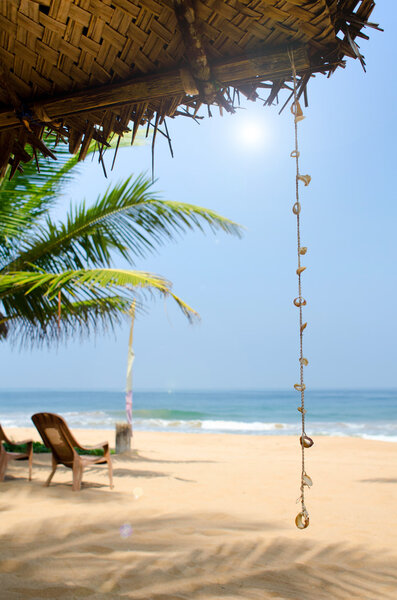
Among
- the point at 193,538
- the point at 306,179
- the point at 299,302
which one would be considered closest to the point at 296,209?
the point at 306,179

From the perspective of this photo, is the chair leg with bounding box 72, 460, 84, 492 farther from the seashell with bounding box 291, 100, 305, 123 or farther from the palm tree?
the seashell with bounding box 291, 100, 305, 123

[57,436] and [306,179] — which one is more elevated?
[306,179]

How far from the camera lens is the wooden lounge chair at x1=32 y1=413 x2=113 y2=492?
5012 millimetres

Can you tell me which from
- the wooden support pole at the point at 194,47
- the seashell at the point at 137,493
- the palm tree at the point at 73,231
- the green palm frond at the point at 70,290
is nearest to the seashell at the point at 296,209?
the wooden support pole at the point at 194,47

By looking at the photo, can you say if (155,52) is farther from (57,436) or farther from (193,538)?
(57,436)

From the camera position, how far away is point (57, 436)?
5121mm

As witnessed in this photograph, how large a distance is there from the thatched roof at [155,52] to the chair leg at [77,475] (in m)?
3.93

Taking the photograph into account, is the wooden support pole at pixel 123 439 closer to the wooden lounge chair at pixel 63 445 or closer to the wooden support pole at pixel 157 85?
the wooden lounge chair at pixel 63 445

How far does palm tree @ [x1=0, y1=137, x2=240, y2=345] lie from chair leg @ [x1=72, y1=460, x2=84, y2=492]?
189cm

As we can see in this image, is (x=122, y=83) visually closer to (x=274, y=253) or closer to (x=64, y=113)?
(x=64, y=113)

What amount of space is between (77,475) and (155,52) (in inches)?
174

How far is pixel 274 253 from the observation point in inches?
3339

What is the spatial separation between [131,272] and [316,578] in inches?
146

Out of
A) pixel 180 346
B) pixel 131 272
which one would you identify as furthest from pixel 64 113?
pixel 180 346
